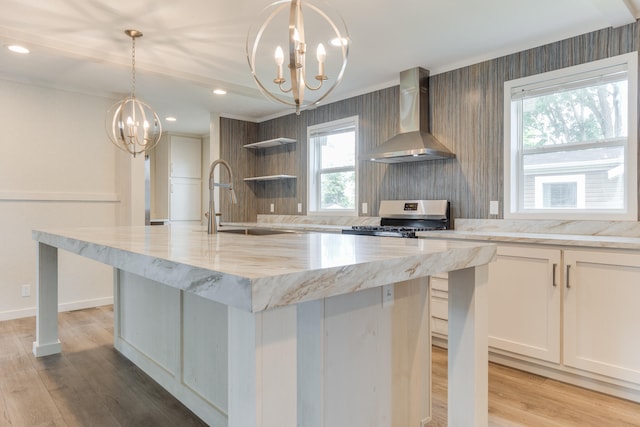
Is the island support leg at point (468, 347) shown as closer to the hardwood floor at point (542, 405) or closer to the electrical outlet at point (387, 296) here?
the electrical outlet at point (387, 296)

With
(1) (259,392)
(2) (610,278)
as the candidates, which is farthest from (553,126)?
(1) (259,392)

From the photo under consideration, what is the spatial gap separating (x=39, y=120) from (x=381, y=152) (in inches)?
134

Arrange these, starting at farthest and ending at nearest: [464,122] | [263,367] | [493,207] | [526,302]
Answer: [464,122]
[493,207]
[526,302]
[263,367]

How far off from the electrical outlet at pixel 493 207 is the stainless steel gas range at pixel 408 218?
0.36 meters

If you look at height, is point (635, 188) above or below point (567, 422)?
above

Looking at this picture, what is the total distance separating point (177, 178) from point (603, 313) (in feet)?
20.3

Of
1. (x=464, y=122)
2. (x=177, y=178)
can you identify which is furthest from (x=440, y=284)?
(x=177, y=178)

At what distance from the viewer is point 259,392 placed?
0.82 meters

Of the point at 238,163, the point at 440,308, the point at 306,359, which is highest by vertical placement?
the point at 238,163

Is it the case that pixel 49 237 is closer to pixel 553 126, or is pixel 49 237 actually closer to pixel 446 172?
pixel 446 172

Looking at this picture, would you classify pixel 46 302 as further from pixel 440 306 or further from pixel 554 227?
pixel 554 227

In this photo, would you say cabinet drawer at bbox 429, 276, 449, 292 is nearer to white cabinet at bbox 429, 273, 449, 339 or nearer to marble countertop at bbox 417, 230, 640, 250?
white cabinet at bbox 429, 273, 449, 339

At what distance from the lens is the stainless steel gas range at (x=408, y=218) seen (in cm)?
334

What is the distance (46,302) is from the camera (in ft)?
9.29
